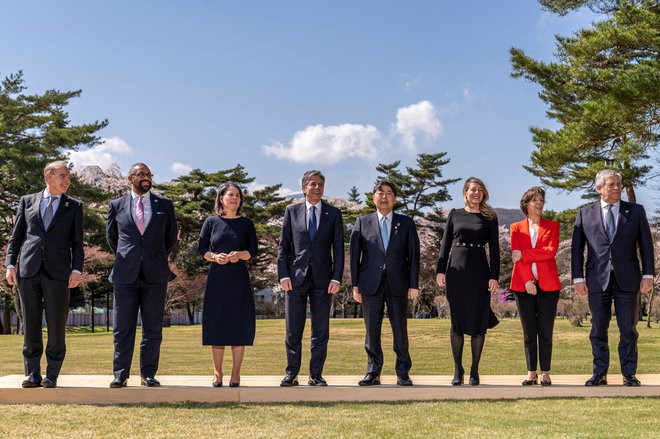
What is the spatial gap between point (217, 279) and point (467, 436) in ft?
8.87

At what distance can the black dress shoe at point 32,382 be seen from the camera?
6.09 metres

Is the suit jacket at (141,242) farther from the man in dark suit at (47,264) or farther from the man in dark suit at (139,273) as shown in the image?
the man in dark suit at (47,264)

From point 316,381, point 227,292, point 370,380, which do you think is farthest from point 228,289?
point 370,380

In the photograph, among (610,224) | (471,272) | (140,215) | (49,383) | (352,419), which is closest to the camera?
(352,419)

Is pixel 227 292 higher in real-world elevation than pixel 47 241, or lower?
lower

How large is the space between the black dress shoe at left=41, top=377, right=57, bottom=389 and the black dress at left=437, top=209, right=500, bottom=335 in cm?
358

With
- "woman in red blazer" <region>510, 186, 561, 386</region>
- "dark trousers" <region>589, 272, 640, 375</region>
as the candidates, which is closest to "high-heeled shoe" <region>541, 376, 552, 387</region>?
"woman in red blazer" <region>510, 186, 561, 386</region>

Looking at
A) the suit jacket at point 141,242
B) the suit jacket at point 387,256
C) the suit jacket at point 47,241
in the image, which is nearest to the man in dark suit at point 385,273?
the suit jacket at point 387,256

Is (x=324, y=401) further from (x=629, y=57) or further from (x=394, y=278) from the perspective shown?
(x=629, y=57)

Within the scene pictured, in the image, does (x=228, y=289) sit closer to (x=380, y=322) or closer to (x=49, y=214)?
(x=380, y=322)

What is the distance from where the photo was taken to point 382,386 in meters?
6.25

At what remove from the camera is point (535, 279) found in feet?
21.3

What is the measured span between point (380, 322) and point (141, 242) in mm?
2278

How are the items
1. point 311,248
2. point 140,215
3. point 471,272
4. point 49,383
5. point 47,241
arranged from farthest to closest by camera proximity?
1. point 471,272
2. point 311,248
3. point 140,215
4. point 47,241
5. point 49,383
